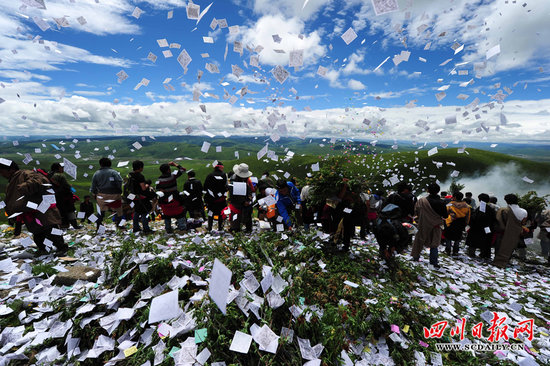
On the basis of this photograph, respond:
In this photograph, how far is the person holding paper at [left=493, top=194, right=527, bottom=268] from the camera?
26.5 ft

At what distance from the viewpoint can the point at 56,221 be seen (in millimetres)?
6512

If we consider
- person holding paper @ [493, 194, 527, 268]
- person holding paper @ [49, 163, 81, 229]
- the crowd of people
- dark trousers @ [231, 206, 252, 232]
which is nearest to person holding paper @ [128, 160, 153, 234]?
the crowd of people

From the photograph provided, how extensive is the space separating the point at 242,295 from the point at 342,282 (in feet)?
8.77

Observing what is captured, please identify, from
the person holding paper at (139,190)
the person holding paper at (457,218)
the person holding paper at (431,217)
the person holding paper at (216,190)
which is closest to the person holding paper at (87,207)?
the person holding paper at (139,190)

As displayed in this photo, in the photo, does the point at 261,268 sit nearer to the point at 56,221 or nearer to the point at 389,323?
the point at 389,323

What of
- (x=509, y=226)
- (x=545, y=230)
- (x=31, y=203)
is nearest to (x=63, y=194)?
(x=31, y=203)

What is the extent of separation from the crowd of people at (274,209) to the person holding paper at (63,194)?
0.03 meters

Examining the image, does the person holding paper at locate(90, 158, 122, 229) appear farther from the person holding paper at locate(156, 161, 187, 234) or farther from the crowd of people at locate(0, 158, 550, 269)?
the person holding paper at locate(156, 161, 187, 234)

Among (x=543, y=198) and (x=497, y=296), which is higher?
(x=543, y=198)

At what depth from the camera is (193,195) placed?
9617 mm

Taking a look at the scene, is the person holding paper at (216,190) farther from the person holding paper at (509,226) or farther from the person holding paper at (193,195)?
the person holding paper at (509,226)

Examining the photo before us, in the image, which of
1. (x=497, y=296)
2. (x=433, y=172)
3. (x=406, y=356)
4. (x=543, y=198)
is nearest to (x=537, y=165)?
(x=433, y=172)

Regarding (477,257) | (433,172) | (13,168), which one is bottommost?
(433,172)

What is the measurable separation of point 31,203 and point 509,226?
49.3ft
